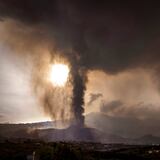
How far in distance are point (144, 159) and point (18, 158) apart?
2759 inches

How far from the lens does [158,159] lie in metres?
191

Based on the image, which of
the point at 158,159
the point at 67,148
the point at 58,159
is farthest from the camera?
the point at 158,159

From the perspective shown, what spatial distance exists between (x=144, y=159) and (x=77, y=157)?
45.7 m

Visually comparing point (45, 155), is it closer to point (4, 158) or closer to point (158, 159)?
point (4, 158)

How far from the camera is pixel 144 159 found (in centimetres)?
19788

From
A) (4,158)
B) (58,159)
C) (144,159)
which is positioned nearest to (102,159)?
(144,159)

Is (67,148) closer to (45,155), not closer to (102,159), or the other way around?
(45,155)

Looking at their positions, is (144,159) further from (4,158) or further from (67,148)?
(4,158)

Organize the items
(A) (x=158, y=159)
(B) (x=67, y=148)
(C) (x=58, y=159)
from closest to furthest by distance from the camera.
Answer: (C) (x=58, y=159) < (B) (x=67, y=148) < (A) (x=158, y=159)

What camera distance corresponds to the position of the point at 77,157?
567 ft

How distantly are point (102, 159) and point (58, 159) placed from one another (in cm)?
4154

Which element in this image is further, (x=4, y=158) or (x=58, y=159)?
(x=4, y=158)

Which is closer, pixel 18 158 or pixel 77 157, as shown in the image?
pixel 77 157

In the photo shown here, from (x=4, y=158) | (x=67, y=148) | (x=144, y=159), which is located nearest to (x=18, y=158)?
(x=4, y=158)
